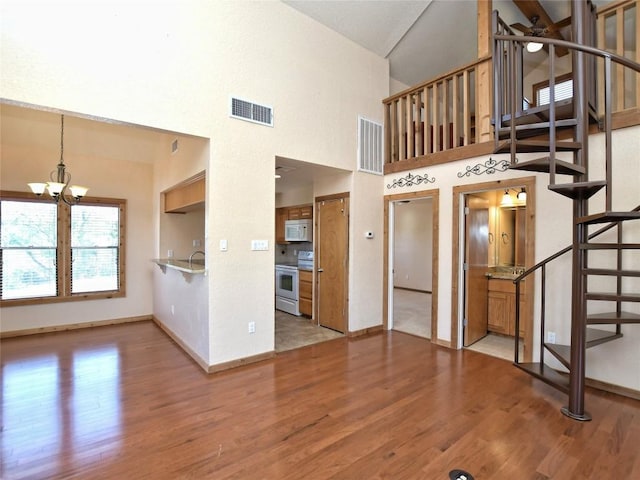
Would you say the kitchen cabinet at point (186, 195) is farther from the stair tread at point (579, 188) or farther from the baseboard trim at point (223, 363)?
the stair tread at point (579, 188)

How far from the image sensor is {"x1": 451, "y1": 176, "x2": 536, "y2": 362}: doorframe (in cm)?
351

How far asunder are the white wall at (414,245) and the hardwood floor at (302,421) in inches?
184

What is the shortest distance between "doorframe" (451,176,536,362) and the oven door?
278cm

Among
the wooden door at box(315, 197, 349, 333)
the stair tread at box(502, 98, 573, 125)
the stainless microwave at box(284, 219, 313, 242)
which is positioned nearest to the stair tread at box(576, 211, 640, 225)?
the stair tread at box(502, 98, 573, 125)

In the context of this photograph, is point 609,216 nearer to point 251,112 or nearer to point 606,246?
point 606,246

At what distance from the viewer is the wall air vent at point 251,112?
3.49 metres

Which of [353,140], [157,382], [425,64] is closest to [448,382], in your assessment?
[157,382]

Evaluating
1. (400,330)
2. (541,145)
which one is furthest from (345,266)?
(541,145)

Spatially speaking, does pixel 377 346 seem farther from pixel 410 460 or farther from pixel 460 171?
pixel 460 171

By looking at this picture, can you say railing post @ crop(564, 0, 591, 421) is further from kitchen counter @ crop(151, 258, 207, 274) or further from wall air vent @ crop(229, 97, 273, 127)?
kitchen counter @ crop(151, 258, 207, 274)

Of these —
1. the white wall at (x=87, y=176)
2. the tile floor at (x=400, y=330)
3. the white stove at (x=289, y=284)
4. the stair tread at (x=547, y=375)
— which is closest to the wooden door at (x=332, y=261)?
the tile floor at (x=400, y=330)

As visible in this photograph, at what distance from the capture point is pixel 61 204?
4941mm

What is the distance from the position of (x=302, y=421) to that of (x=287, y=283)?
3.72 m

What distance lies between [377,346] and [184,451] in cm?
268
